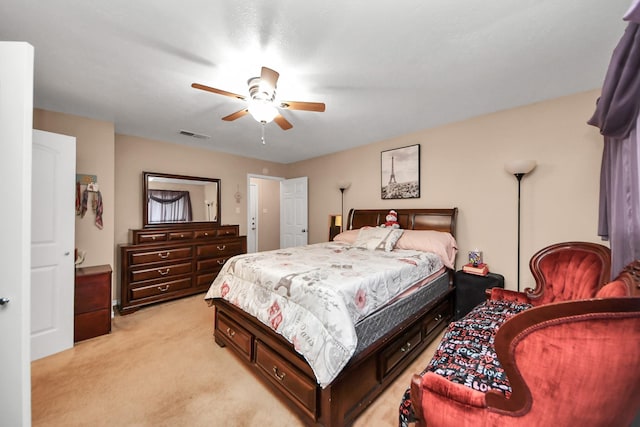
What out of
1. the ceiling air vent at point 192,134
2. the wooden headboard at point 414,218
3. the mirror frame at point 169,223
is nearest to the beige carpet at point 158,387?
the wooden headboard at point 414,218

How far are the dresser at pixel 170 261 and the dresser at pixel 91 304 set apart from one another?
0.58 m

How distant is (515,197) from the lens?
8.93 feet

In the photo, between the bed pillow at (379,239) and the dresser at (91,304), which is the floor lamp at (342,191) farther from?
the dresser at (91,304)

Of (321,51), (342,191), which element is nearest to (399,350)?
(321,51)

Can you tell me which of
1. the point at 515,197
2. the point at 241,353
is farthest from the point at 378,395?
the point at 515,197

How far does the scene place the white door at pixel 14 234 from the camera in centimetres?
103

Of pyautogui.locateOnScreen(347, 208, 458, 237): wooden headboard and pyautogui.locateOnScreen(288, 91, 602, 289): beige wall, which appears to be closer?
pyautogui.locateOnScreen(288, 91, 602, 289): beige wall

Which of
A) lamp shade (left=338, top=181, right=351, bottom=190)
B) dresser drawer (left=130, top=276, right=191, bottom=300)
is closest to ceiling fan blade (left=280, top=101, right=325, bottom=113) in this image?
lamp shade (left=338, top=181, right=351, bottom=190)

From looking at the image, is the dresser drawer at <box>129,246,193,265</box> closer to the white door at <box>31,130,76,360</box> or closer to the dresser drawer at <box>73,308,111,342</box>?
the dresser drawer at <box>73,308,111,342</box>

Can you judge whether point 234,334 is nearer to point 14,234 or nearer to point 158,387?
point 158,387

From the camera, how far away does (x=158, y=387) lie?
1861 mm

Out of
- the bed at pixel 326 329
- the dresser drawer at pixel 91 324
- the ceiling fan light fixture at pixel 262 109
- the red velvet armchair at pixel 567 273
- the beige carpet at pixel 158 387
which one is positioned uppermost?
the ceiling fan light fixture at pixel 262 109

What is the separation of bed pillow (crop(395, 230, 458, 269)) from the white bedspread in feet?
1.11

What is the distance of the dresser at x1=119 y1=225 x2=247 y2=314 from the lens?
327 cm
